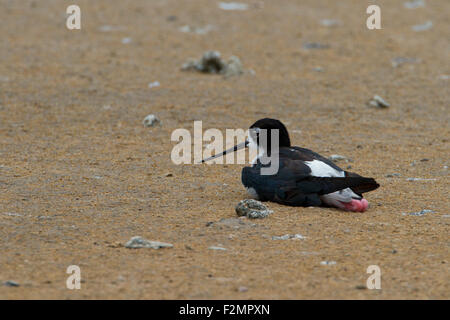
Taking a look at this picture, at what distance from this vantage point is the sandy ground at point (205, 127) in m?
4.44

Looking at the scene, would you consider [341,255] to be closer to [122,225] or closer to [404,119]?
[122,225]

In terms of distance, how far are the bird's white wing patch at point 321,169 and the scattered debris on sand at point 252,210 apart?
0.54 meters

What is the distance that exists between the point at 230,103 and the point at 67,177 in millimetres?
3516

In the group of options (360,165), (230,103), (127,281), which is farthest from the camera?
(230,103)

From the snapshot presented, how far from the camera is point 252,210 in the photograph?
546 cm

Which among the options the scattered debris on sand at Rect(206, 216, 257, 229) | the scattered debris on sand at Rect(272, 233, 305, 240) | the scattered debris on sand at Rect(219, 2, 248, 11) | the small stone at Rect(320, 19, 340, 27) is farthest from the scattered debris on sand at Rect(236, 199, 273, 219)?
the scattered debris on sand at Rect(219, 2, 248, 11)

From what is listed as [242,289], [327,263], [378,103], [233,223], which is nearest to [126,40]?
[378,103]

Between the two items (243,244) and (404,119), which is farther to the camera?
(404,119)

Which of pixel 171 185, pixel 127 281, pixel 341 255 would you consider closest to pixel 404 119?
pixel 171 185

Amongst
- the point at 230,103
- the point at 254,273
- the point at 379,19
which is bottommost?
the point at 254,273

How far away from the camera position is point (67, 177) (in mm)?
6660

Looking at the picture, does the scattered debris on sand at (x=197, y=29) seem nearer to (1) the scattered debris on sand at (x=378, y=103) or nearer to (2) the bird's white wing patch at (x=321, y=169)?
(1) the scattered debris on sand at (x=378, y=103)

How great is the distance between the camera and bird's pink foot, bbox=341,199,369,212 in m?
5.75

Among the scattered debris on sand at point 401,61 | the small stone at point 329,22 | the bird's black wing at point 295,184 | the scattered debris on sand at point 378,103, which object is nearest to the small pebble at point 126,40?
the small stone at point 329,22
